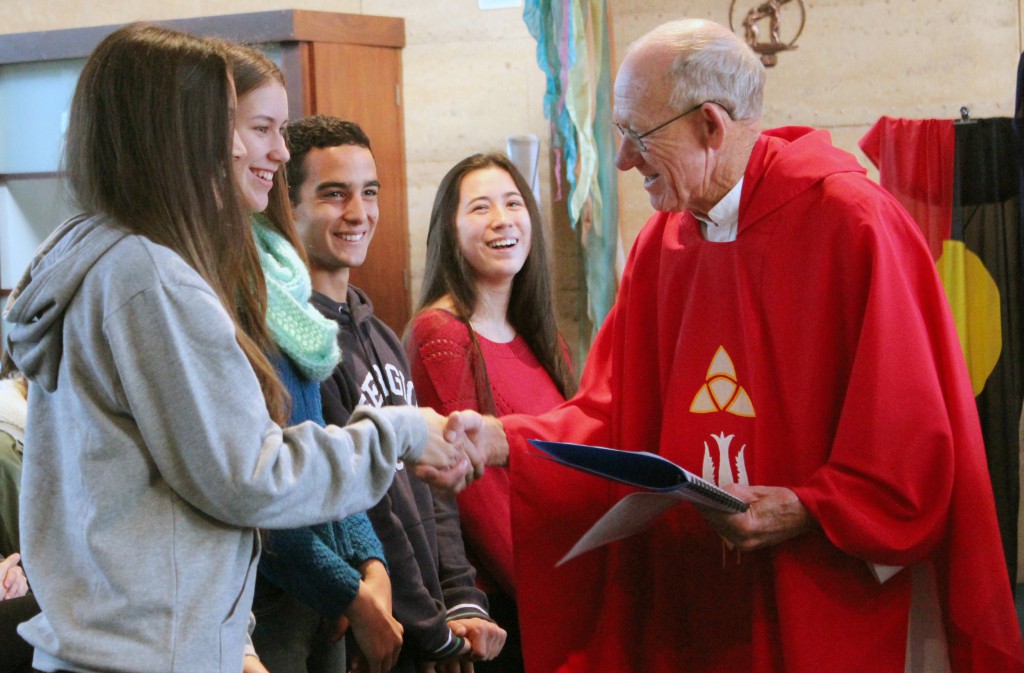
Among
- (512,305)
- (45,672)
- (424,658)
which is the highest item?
(512,305)

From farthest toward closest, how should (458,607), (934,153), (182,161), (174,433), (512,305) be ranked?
(934,153) < (512,305) < (458,607) < (182,161) < (174,433)

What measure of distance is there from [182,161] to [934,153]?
3.04 m

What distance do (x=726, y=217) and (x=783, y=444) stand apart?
41 centimetres

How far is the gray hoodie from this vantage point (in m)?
1.32

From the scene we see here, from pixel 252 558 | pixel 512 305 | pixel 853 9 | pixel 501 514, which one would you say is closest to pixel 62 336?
pixel 252 558

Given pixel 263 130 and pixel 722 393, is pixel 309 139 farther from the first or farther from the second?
pixel 722 393

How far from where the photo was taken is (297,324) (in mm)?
1909

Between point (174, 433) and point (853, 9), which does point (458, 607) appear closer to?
point (174, 433)

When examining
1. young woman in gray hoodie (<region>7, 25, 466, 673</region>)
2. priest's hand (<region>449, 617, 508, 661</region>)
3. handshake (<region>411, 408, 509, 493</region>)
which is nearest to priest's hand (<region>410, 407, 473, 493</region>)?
handshake (<region>411, 408, 509, 493</region>)

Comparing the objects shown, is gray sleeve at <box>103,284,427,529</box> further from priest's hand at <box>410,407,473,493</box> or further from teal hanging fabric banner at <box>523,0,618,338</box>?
teal hanging fabric banner at <box>523,0,618,338</box>

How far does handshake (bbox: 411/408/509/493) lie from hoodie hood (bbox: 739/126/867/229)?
584mm

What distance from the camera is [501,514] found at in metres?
2.70

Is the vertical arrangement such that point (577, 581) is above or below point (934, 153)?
below

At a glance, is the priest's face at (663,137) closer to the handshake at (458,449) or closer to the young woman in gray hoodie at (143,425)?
the handshake at (458,449)
